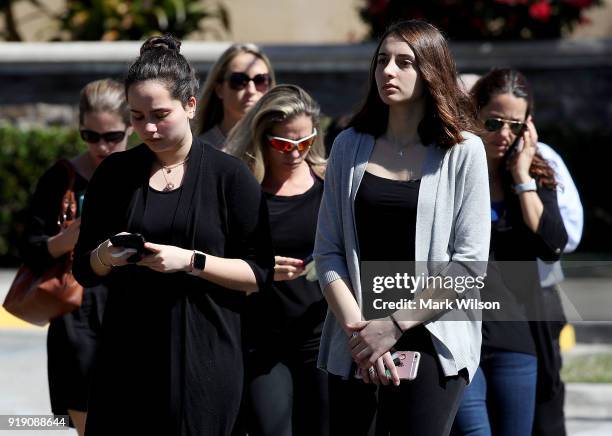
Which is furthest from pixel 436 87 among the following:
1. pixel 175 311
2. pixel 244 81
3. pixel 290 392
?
pixel 244 81

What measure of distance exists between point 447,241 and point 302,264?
2.93ft

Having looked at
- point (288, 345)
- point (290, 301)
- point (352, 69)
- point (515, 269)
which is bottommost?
point (288, 345)

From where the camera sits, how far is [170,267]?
3.53 metres

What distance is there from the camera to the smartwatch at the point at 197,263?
3.58 metres

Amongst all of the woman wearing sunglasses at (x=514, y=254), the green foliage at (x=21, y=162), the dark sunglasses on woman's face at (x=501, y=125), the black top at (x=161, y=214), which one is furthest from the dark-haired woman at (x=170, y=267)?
the green foliage at (x=21, y=162)

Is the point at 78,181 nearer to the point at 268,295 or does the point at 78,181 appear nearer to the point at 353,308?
the point at 268,295

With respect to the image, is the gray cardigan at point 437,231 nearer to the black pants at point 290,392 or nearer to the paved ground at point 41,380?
the black pants at point 290,392

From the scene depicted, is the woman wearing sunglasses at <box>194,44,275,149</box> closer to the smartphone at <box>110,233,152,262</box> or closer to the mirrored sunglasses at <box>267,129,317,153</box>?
the mirrored sunglasses at <box>267,129,317,153</box>

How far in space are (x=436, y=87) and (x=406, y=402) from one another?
3.34ft

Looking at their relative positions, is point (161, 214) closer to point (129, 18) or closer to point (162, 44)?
point (162, 44)

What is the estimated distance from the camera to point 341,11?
14.6 m

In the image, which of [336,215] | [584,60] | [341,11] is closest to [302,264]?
[336,215]

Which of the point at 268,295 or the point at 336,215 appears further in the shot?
the point at 268,295

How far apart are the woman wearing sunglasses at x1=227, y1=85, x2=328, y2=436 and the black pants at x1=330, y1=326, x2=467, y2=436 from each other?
2.40 feet
